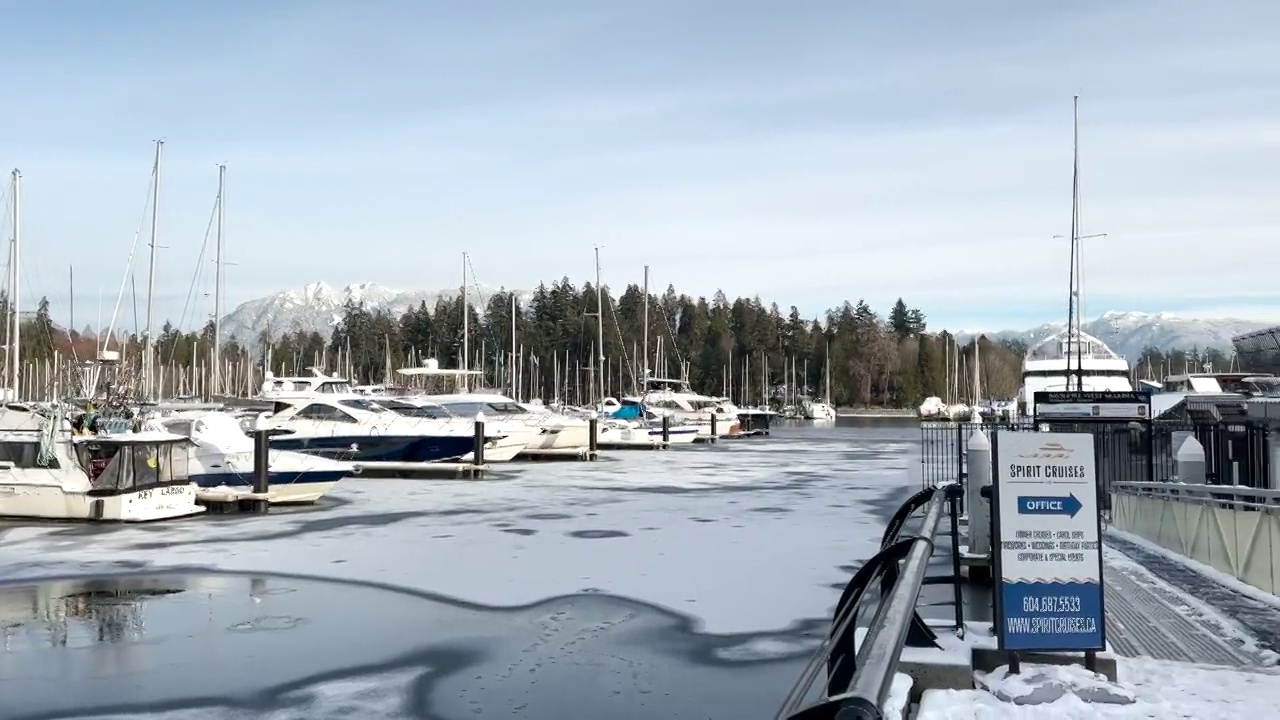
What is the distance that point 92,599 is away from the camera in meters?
13.2

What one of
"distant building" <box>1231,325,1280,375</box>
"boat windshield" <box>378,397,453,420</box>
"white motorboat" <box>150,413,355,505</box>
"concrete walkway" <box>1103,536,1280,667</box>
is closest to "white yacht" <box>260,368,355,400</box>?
"boat windshield" <box>378,397,453,420</box>

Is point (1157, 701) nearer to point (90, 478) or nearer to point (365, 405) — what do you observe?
point (90, 478)

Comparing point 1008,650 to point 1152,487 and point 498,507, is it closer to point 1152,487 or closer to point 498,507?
point 1152,487

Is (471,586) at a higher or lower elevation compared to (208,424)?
lower

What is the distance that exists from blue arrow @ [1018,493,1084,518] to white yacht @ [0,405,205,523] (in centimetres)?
1903

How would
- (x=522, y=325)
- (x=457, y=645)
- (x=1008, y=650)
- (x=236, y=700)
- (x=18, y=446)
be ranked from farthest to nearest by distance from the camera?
1. (x=522, y=325)
2. (x=18, y=446)
3. (x=457, y=645)
4. (x=236, y=700)
5. (x=1008, y=650)

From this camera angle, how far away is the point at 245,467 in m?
25.3

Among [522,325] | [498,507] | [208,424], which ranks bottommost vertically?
[498,507]

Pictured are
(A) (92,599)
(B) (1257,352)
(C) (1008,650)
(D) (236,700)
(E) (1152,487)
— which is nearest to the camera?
(C) (1008,650)

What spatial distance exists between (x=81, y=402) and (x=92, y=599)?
12911mm

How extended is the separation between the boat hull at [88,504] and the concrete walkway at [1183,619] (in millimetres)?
17525

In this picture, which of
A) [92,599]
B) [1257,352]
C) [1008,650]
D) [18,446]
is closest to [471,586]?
[92,599]

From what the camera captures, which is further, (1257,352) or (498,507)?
(1257,352)

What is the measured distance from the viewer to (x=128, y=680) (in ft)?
30.8
